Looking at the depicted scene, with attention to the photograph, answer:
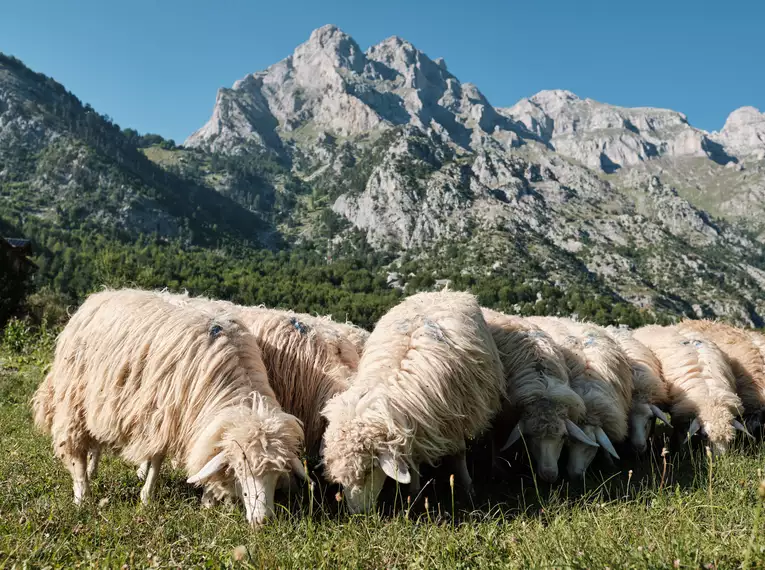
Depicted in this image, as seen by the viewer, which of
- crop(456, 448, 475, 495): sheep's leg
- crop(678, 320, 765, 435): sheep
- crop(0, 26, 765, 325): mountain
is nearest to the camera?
crop(456, 448, 475, 495): sheep's leg

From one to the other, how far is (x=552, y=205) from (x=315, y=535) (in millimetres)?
176713

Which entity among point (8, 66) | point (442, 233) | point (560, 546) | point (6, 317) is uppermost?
point (8, 66)

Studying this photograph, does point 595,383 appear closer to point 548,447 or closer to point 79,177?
point 548,447

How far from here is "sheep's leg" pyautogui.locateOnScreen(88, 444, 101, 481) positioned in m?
4.82

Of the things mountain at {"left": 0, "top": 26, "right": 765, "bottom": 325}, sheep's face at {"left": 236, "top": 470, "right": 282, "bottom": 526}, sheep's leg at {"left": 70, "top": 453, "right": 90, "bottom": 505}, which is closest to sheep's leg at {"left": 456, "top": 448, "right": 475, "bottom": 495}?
sheep's face at {"left": 236, "top": 470, "right": 282, "bottom": 526}

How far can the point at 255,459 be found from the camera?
381cm

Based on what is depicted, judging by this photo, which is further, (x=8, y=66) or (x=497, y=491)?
(x=8, y=66)

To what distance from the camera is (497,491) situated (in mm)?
5027

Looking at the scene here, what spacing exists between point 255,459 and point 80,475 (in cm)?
221

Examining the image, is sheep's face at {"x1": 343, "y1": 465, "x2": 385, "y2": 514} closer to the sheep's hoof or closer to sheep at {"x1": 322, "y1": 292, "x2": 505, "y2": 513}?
sheep at {"x1": 322, "y1": 292, "x2": 505, "y2": 513}

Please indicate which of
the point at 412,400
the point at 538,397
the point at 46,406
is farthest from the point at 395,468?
the point at 46,406

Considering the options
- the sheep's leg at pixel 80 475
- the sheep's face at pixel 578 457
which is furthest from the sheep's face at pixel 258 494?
the sheep's face at pixel 578 457

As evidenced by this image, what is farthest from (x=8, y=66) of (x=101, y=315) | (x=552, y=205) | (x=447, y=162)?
(x=101, y=315)

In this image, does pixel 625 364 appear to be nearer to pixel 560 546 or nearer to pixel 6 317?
pixel 560 546
